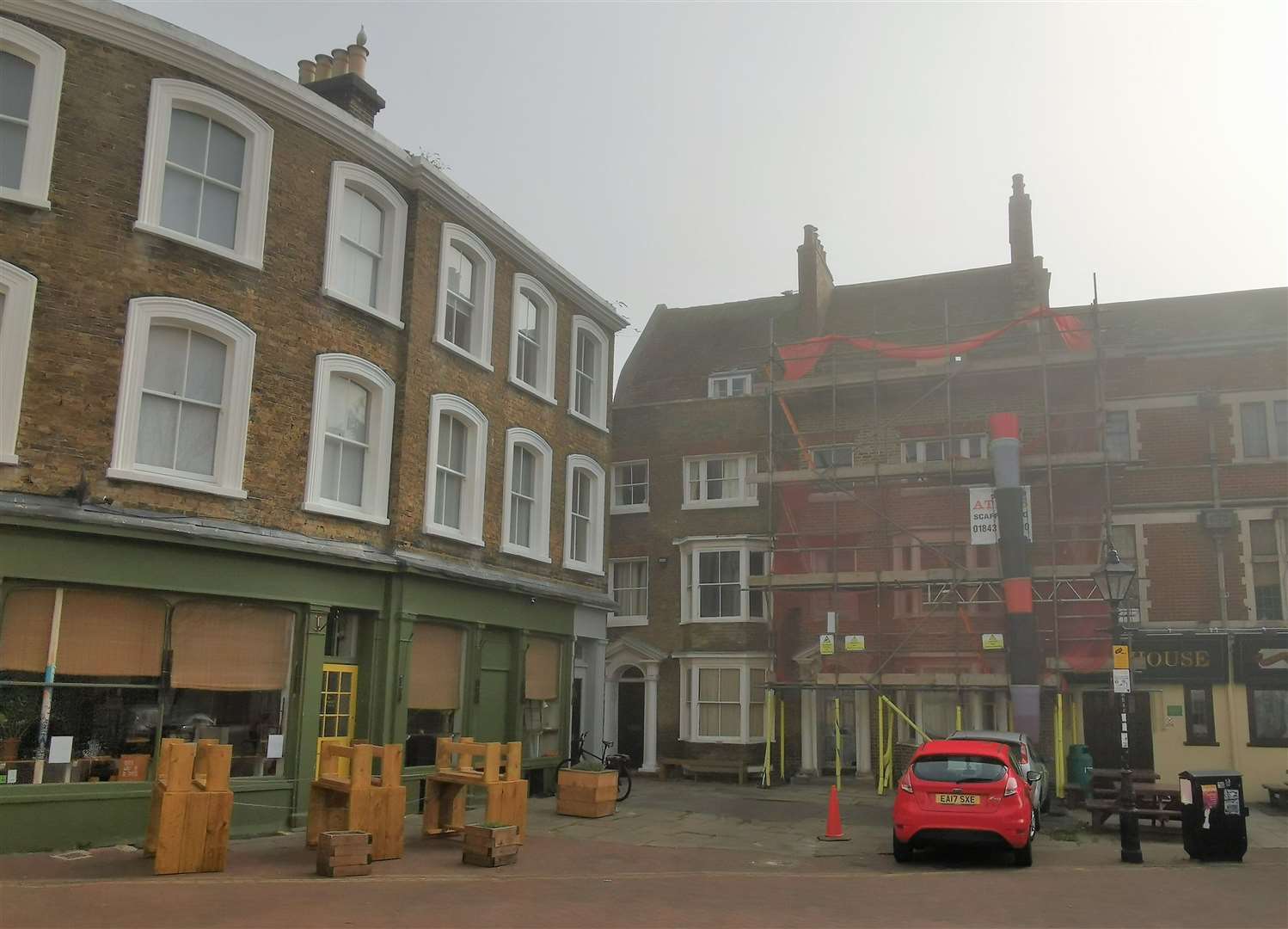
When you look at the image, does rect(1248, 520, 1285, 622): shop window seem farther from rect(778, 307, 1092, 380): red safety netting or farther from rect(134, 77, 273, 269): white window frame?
rect(134, 77, 273, 269): white window frame

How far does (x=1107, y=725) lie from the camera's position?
Answer: 2459cm

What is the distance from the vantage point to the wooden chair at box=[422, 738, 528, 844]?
44.9 feet

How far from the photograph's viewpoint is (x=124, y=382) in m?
13.6

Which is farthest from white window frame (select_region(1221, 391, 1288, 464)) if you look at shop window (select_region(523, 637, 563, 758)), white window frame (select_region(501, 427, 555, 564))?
shop window (select_region(523, 637, 563, 758))

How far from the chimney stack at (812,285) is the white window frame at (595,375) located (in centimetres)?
844

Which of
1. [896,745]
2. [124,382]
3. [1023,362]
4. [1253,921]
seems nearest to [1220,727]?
[896,745]

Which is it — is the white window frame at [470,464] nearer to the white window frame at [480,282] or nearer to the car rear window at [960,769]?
the white window frame at [480,282]

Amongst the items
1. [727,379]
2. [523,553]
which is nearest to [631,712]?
[727,379]

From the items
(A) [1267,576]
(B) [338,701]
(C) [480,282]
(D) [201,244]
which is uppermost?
(C) [480,282]

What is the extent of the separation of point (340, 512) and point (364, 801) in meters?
4.97

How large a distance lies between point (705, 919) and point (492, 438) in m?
11.6

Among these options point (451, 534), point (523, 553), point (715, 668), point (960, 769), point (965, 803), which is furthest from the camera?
point (715, 668)

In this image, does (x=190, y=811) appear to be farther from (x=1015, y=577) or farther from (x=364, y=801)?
(x=1015, y=577)

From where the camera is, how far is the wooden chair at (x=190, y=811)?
36.3 feet
